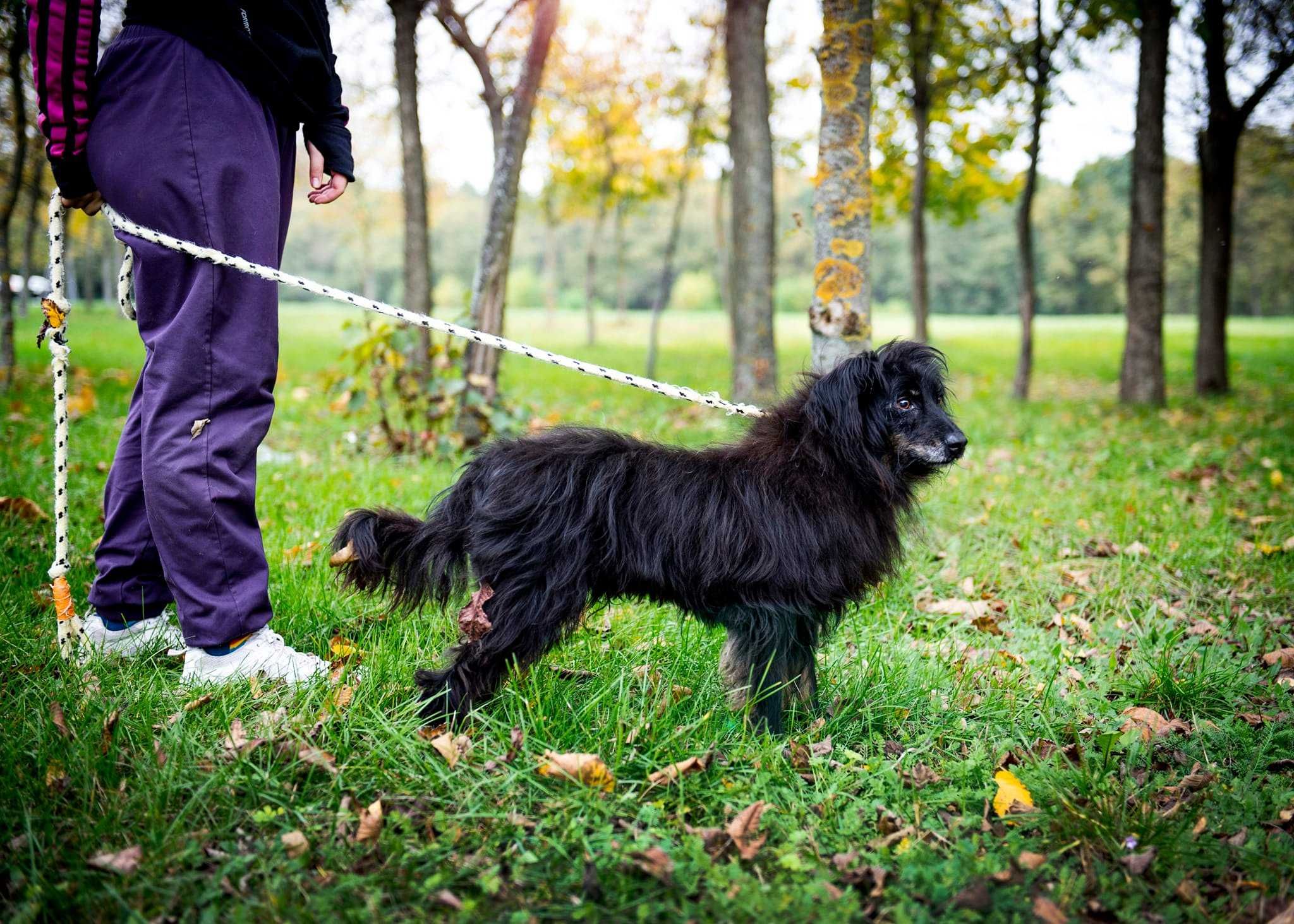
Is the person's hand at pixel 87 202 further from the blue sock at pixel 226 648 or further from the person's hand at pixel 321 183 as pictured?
the blue sock at pixel 226 648

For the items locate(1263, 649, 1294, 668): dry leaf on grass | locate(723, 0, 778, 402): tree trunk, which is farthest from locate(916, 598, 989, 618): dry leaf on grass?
locate(723, 0, 778, 402): tree trunk

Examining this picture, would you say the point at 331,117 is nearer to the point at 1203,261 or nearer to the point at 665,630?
the point at 665,630

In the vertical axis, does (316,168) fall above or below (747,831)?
above

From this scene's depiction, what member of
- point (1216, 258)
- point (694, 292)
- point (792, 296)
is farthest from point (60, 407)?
point (694, 292)

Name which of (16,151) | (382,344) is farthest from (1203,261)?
(16,151)

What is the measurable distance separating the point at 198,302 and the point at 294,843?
1.56 m

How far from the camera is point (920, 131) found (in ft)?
37.1

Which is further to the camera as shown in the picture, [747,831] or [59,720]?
[59,720]

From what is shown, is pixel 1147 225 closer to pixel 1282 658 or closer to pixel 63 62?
pixel 1282 658

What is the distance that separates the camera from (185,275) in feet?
7.93

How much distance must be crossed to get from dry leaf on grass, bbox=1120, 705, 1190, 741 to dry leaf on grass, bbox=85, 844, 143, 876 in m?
2.98

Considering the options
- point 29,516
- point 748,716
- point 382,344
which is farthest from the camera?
point 382,344

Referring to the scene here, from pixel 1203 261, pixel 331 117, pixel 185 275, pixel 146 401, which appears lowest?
pixel 146 401

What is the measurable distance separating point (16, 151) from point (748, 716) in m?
11.2
